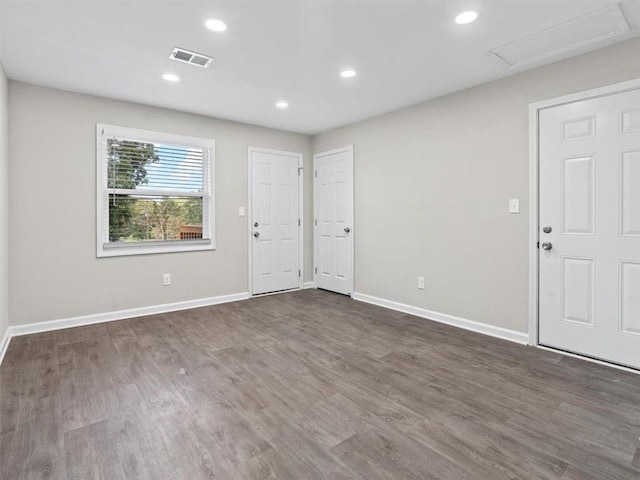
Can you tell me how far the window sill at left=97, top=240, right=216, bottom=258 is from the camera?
3.80 metres

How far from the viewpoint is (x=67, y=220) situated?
3.56 meters

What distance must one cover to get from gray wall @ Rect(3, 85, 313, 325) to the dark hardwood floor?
46 cm

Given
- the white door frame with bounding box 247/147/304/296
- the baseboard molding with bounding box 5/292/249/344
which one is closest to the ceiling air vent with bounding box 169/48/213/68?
the white door frame with bounding box 247/147/304/296

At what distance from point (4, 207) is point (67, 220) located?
526mm

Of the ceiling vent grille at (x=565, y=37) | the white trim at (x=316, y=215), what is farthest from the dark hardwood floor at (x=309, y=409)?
the ceiling vent grille at (x=565, y=37)

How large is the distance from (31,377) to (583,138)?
4493 millimetres

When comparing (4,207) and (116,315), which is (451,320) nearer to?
(116,315)

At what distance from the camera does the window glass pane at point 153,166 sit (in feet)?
12.7

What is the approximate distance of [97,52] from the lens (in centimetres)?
271

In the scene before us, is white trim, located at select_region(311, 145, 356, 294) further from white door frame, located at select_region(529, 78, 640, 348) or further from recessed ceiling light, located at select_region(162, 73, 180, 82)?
recessed ceiling light, located at select_region(162, 73, 180, 82)

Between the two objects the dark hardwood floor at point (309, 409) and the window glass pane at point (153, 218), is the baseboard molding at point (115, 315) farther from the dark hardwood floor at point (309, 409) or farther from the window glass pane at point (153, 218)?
the window glass pane at point (153, 218)

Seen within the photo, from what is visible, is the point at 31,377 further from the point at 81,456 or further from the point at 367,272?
the point at 367,272

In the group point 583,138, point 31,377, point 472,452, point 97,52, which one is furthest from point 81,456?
point 583,138

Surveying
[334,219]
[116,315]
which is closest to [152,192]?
[116,315]
